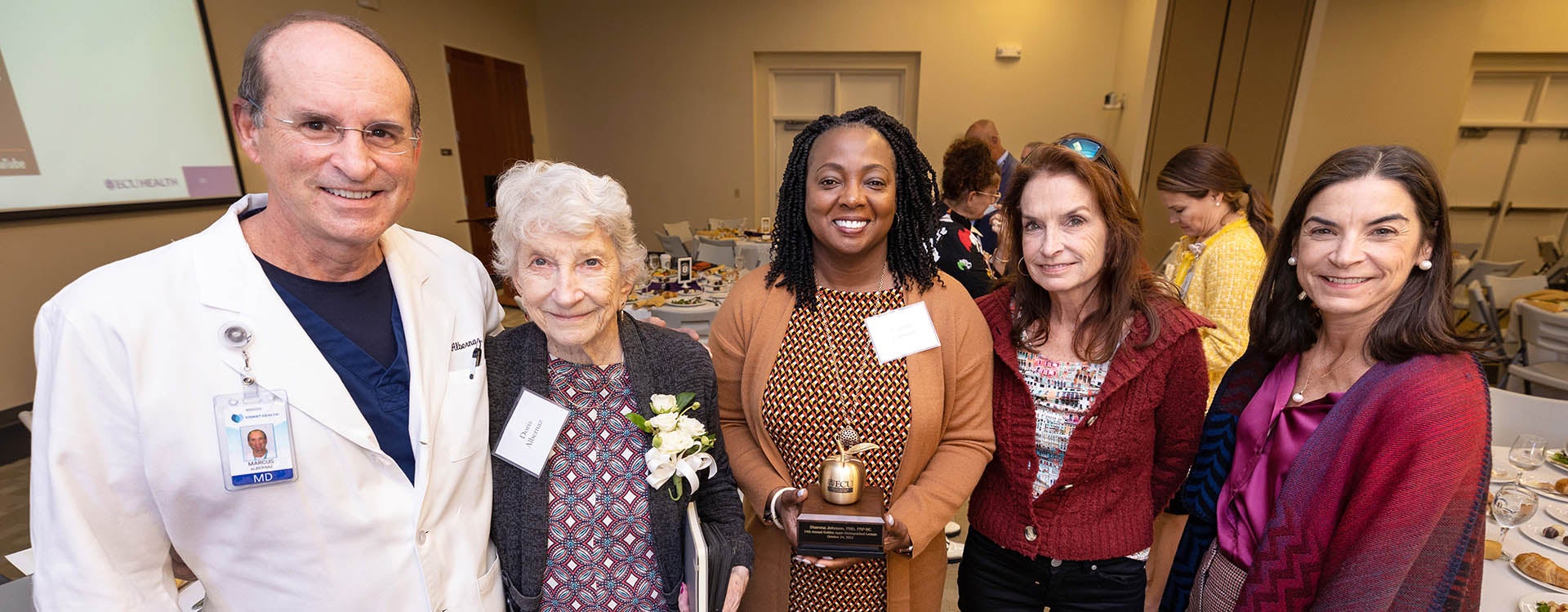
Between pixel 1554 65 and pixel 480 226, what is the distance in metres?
13.2

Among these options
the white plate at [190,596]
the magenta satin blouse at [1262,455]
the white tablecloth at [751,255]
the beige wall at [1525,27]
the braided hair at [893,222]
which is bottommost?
the white plate at [190,596]

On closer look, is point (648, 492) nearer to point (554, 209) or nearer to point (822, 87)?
point (554, 209)

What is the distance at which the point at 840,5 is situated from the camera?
28.8 feet

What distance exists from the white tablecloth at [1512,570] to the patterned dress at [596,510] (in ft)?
6.08

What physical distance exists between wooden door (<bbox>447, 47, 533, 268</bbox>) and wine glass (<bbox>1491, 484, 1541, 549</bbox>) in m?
8.07

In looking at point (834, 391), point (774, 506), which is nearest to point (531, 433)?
point (774, 506)

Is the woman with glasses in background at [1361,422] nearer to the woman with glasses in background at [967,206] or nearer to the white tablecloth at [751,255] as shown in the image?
the woman with glasses in background at [967,206]

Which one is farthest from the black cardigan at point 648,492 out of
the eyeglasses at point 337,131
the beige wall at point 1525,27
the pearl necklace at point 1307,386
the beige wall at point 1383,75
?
the beige wall at point 1525,27

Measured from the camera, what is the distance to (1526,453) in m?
2.15

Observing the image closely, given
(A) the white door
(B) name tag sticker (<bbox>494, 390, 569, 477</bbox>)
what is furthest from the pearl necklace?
(A) the white door

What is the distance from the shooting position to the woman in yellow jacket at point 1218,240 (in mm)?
2488

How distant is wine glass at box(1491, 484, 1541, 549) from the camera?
167cm

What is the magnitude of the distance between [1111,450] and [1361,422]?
0.44 metres

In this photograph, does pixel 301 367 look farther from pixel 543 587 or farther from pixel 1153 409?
pixel 1153 409
